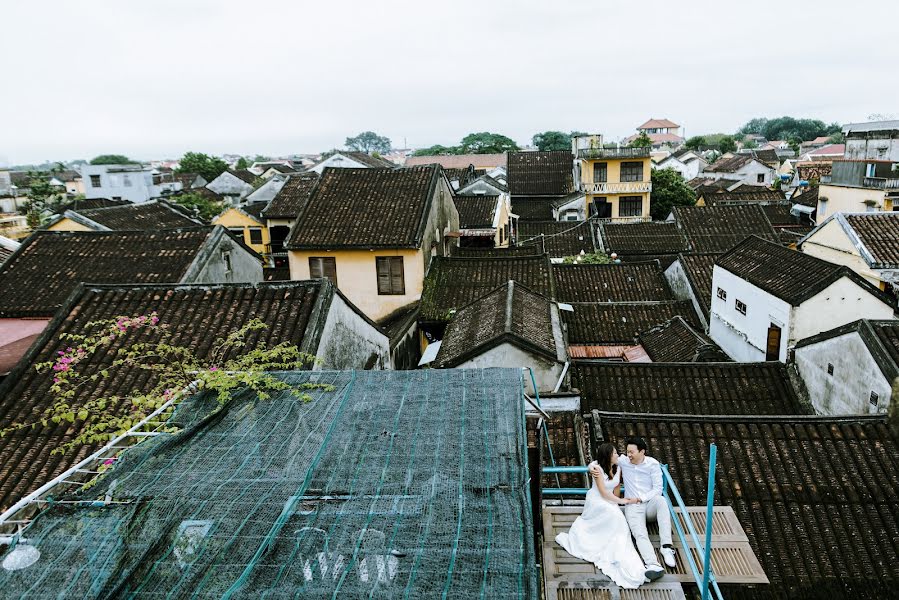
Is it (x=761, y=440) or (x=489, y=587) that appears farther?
(x=761, y=440)

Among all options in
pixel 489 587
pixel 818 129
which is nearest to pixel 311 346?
pixel 489 587

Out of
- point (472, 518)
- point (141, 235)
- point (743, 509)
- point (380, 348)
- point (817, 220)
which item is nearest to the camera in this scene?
point (472, 518)

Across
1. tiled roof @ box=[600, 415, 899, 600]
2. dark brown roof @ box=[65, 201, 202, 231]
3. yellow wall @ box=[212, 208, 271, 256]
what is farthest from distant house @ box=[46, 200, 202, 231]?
tiled roof @ box=[600, 415, 899, 600]

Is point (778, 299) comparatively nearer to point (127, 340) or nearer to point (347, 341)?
point (347, 341)

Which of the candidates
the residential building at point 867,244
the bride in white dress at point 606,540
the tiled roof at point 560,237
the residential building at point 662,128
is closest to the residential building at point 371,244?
the tiled roof at point 560,237

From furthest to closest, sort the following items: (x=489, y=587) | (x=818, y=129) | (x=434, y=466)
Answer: (x=818, y=129)
(x=434, y=466)
(x=489, y=587)

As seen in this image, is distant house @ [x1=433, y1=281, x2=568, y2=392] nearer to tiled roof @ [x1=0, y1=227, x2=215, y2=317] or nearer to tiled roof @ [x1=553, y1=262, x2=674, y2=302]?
tiled roof @ [x1=553, y1=262, x2=674, y2=302]

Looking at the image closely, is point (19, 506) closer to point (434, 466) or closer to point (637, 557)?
point (434, 466)
